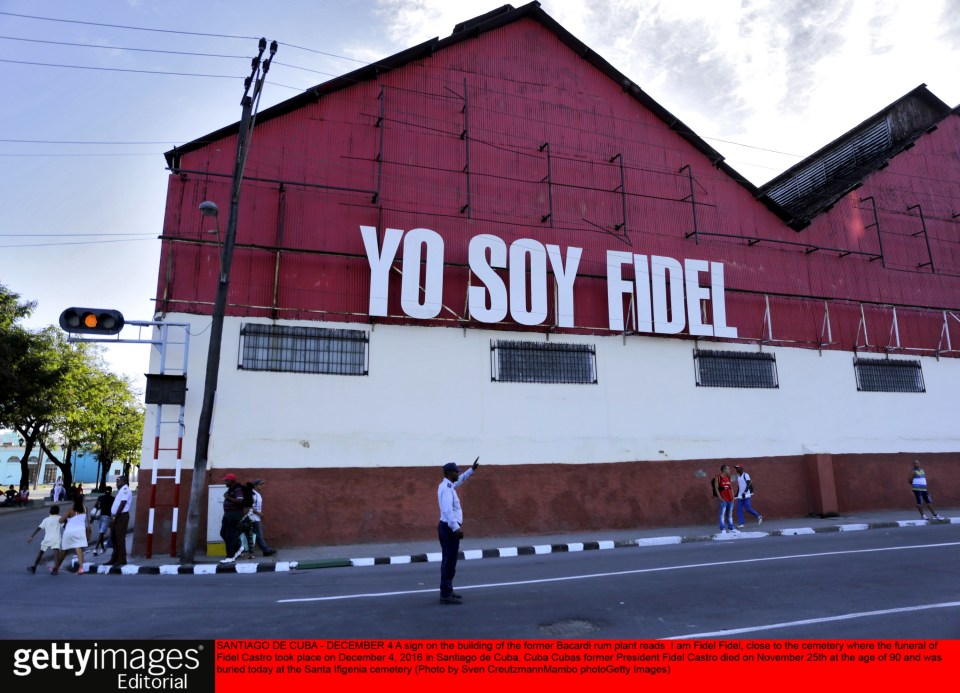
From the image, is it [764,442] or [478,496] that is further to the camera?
[764,442]

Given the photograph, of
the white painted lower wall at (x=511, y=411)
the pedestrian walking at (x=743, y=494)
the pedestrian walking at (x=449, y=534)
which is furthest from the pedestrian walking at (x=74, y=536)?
the pedestrian walking at (x=743, y=494)

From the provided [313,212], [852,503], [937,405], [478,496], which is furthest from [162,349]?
[937,405]

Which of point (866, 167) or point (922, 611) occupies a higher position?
point (866, 167)

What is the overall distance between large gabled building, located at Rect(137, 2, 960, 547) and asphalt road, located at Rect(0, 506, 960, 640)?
3713 millimetres

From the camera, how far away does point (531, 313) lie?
16.0 metres

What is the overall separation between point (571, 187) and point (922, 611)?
1388 centimetres

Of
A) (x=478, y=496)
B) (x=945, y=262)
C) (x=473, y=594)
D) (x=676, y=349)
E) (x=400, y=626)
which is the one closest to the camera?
(x=400, y=626)

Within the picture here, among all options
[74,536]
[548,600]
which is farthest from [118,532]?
[548,600]

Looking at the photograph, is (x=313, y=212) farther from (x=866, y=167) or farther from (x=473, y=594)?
(x=866, y=167)

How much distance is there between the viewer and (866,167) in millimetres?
23219

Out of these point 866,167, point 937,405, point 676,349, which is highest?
point 866,167

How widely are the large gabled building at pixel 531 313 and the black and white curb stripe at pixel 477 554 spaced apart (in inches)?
66.6

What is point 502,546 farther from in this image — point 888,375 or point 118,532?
point 888,375

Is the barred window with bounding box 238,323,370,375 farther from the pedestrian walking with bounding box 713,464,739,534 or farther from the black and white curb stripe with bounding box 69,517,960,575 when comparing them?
the pedestrian walking with bounding box 713,464,739,534
